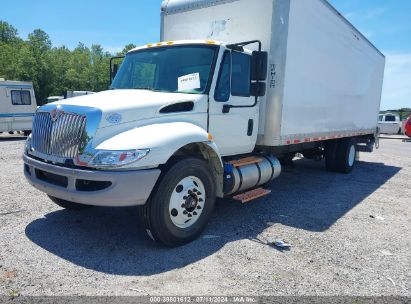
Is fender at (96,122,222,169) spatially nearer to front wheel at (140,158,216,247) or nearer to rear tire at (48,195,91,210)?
front wheel at (140,158,216,247)

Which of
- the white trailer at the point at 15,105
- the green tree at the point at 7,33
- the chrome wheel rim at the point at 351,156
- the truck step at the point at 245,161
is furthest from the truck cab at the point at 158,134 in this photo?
the green tree at the point at 7,33

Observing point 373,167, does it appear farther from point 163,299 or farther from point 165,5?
point 163,299

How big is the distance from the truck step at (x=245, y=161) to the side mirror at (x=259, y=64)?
141 centimetres

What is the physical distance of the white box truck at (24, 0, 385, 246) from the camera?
3.89 metres

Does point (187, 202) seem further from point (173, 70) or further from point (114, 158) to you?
point (173, 70)

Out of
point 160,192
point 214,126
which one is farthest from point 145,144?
point 214,126

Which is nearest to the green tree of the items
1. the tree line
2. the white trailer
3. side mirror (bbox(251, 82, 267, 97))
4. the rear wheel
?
the tree line

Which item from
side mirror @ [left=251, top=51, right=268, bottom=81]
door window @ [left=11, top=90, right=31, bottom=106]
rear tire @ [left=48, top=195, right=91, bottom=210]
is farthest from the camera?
door window @ [left=11, top=90, right=31, bottom=106]

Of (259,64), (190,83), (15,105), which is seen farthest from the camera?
(15,105)

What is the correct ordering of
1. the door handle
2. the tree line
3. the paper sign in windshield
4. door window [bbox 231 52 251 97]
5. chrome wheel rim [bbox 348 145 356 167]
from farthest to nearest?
the tree line → chrome wheel rim [bbox 348 145 356 167] → the door handle → door window [bbox 231 52 251 97] → the paper sign in windshield

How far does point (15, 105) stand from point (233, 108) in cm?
1644

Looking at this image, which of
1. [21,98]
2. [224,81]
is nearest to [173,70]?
[224,81]

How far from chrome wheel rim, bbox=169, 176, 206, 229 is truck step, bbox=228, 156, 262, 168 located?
1137mm

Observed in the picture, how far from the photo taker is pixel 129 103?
425 centimetres
